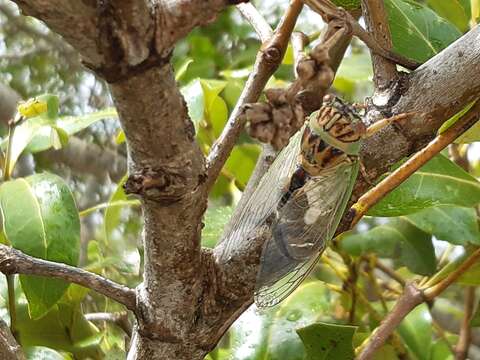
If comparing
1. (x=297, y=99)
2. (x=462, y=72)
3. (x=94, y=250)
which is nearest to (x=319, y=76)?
(x=297, y=99)

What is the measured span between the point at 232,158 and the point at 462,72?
54 centimetres

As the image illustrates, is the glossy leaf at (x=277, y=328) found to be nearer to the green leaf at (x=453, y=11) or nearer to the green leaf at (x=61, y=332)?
the green leaf at (x=61, y=332)

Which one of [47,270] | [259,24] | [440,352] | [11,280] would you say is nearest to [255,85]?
[259,24]

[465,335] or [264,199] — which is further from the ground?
[264,199]

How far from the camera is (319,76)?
1.34 feet

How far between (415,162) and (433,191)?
19cm

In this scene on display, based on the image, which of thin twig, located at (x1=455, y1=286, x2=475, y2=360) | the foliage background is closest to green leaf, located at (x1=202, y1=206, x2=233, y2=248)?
the foliage background

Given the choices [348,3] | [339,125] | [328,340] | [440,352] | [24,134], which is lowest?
[440,352]

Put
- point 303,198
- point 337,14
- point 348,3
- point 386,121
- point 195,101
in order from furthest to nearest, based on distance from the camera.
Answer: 1. point 195,101
2. point 303,198
3. point 348,3
4. point 386,121
5. point 337,14

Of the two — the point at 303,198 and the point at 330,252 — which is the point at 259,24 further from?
the point at 330,252

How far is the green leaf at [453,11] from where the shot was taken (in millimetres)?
998

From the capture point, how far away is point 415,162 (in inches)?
25.9

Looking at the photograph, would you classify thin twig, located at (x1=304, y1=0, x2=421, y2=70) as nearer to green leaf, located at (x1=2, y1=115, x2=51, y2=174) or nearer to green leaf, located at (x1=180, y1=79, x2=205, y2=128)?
green leaf, located at (x1=180, y1=79, x2=205, y2=128)

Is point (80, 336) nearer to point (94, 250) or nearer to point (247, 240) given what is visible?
point (94, 250)
